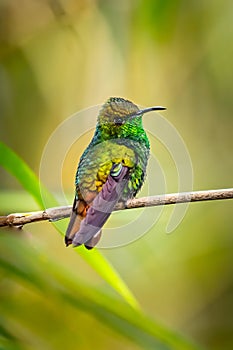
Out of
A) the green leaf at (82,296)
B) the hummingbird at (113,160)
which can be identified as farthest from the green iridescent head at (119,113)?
the green leaf at (82,296)

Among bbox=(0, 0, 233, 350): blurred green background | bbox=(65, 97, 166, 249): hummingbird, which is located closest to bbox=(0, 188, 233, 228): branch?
bbox=(65, 97, 166, 249): hummingbird

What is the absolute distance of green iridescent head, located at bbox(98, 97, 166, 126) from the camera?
61 cm

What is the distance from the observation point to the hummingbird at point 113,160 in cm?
55

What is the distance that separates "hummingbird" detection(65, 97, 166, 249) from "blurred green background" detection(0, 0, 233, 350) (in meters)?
0.22

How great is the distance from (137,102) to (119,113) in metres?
0.47

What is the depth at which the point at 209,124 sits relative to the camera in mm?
1590

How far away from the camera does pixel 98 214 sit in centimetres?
50

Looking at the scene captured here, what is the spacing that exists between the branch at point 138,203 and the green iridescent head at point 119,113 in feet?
0.27

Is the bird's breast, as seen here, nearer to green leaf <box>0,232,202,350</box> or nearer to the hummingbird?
the hummingbird

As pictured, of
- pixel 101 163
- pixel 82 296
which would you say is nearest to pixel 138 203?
pixel 101 163
